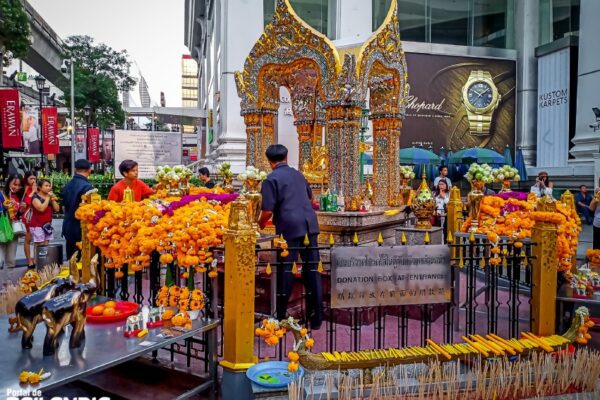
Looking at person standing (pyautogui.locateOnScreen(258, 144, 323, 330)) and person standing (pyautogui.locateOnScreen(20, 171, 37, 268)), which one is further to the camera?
person standing (pyautogui.locateOnScreen(20, 171, 37, 268))

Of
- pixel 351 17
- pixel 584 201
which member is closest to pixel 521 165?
pixel 584 201

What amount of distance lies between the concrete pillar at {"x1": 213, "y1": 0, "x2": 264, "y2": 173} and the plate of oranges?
11.5 metres

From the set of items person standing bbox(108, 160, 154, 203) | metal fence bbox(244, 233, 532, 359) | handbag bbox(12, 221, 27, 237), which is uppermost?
person standing bbox(108, 160, 154, 203)

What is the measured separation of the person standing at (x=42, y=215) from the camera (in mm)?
8820

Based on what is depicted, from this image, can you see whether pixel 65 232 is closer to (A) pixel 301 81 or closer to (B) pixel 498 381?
(A) pixel 301 81

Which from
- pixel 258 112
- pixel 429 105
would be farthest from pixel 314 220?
pixel 429 105

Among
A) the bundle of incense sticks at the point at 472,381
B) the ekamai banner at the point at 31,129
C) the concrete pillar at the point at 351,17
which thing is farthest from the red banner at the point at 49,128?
the bundle of incense sticks at the point at 472,381

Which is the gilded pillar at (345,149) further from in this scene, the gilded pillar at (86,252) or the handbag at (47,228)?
the handbag at (47,228)

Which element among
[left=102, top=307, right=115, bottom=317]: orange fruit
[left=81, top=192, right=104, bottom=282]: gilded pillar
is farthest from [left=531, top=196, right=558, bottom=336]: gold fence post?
[left=81, top=192, right=104, bottom=282]: gilded pillar

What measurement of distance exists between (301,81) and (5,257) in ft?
22.8

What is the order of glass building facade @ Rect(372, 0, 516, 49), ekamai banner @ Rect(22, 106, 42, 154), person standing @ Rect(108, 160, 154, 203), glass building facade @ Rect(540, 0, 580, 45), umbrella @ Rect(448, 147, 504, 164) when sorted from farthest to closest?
ekamai banner @ Rect(22, 106, 42, 154), glass building facade @ Rect(540, 0, 580, 45), glass building facade @ Rect(372, 0, 516, 49), umbrella @ Rect(448, 147, 504, 164), person standing @ Rect(108, 160, 154, 203)

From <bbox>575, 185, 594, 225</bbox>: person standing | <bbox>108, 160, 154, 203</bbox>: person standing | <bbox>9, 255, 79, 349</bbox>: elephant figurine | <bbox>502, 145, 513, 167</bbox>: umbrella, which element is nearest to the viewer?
<bbox>9, 255, 79, 349</bbox>: elephant figurine

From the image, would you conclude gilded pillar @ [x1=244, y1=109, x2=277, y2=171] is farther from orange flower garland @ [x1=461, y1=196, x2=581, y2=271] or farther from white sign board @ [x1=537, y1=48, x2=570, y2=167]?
white sign board @ [x1=537, y1=48, x2=570, y2=167]

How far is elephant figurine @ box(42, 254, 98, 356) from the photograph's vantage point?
11.8 feet
